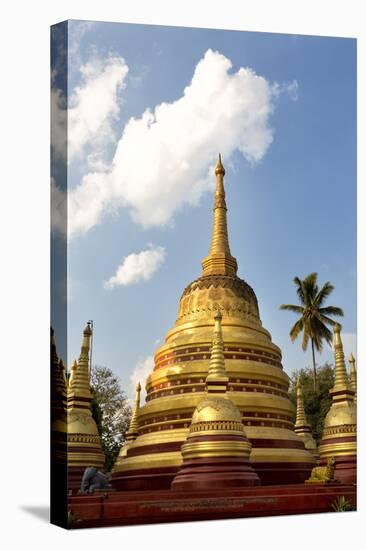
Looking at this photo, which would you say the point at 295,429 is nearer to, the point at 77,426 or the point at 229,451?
the point at 229,451

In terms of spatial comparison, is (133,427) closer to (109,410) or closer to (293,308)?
(109,410)

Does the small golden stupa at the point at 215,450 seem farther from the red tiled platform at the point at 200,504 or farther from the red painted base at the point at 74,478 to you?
the red painted base at the point at 74,478

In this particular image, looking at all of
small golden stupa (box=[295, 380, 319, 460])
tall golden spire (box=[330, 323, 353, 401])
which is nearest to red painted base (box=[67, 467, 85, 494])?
tall golden spire (box=[330, 323, 353, 401])

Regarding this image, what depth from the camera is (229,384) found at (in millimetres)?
20234

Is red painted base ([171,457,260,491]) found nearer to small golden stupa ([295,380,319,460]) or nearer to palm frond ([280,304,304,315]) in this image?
palm frond ([280,304,304,315])

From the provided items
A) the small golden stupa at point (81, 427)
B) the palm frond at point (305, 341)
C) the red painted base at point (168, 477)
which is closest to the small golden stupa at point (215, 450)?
the red painted base at point (168, 477)

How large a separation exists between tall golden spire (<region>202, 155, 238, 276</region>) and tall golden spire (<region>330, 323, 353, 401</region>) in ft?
10.5

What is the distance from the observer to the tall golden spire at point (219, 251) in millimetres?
21453

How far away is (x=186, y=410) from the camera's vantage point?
64.2 feet

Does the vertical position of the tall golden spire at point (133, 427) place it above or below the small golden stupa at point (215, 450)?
above

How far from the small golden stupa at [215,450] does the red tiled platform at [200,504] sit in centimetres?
42

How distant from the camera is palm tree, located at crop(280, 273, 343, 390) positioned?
19953mm

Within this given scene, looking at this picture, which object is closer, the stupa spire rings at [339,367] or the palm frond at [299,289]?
the palm frond at [299,289]

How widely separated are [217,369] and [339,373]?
360 centimetres
